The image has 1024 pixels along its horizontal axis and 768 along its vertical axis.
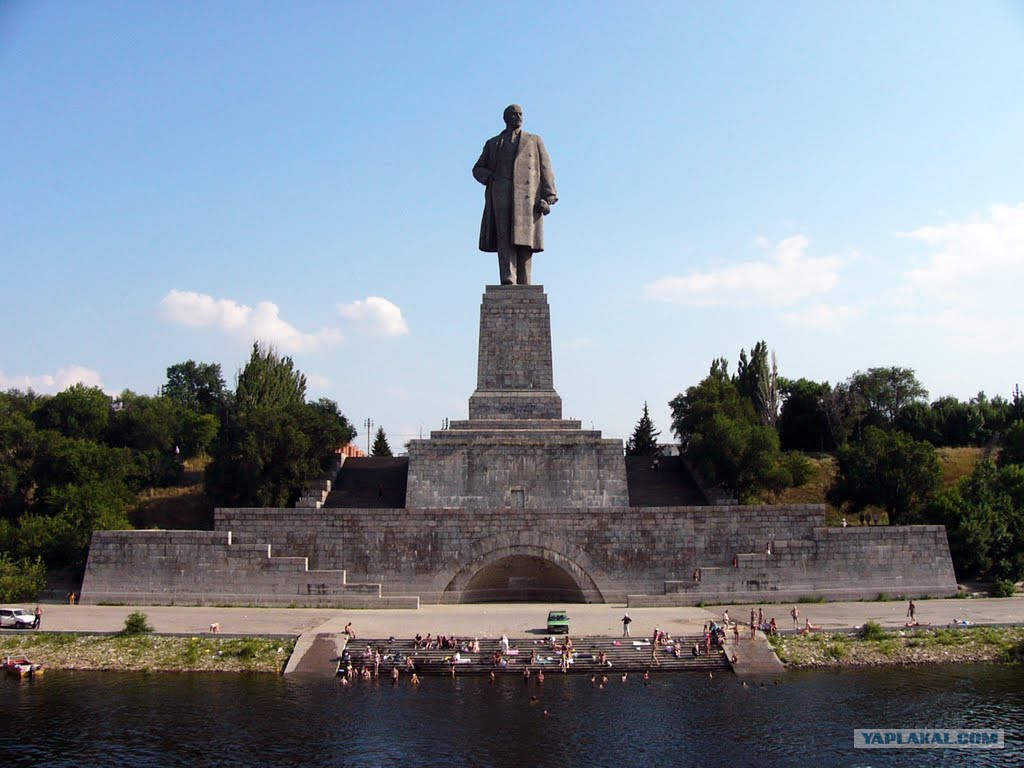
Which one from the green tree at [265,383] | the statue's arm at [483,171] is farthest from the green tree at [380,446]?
the statue's arm at [483,171]

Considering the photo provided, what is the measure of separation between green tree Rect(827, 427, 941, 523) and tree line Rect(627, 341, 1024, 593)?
3 cm

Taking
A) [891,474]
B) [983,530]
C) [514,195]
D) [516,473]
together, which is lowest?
[983,530]

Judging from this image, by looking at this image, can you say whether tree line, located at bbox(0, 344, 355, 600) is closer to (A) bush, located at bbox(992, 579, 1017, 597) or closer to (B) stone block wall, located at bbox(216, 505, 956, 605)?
(B) stone block wall, located at bbox(216, 505, 956, 605)

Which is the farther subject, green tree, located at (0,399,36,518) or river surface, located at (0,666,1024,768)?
green tree, located at (0,399,36,518)

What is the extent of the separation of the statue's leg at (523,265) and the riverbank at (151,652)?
14.9m

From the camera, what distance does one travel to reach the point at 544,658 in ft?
67.7

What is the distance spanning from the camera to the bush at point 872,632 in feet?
71.5

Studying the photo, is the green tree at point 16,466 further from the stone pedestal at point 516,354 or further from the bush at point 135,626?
the stone pedestal at point 516,354

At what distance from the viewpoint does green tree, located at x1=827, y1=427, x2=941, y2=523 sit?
3070cm

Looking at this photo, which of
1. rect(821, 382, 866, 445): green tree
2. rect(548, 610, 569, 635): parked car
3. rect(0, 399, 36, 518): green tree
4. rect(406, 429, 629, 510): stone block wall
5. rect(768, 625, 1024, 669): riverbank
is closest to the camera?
rect(768, 625, 1024, 669): riverbank

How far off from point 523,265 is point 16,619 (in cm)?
1784

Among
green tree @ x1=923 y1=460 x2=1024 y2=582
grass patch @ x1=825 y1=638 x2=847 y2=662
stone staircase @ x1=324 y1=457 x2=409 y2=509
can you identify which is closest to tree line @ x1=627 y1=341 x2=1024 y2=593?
green tree @ x1=923 y1=460 x2=1024 y2=582

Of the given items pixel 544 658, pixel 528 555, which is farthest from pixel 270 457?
pixel 544 658

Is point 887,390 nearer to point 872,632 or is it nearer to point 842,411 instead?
point 842,411
